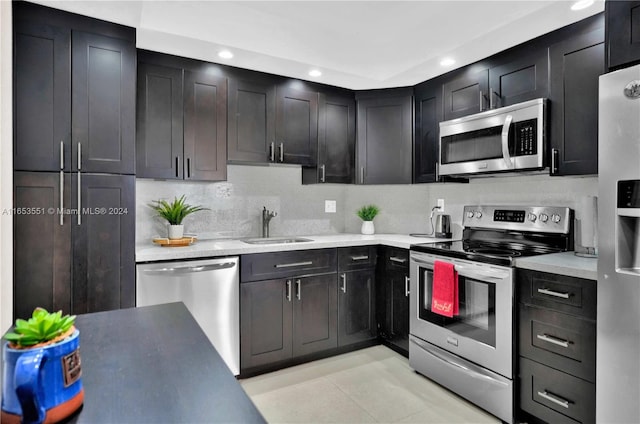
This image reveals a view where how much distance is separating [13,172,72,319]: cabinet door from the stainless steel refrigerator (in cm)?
274

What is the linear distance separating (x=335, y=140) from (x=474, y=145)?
123 centimetres

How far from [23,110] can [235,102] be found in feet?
4.43

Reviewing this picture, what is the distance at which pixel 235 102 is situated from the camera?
290 centimetres

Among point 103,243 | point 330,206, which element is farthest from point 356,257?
point 103,243

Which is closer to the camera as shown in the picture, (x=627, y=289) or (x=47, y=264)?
(x=627, y=289)

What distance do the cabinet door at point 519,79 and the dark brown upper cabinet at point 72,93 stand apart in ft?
7.88

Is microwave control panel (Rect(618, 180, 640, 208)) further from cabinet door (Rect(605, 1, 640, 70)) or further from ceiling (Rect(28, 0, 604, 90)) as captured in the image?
ceiling (Rect(28, 0, 604, 90))

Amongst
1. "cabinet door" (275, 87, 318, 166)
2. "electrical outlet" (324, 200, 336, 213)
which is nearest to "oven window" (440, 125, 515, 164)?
"cabinet door" (275, 87, 318, 166)

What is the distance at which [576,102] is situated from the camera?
84.4 inches

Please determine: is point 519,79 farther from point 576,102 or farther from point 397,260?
point 397,260

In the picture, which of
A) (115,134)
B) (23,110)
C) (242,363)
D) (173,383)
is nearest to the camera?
(173,383)

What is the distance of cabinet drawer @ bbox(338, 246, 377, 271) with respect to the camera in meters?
3.04

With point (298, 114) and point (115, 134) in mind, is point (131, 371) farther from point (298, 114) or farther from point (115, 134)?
point (298, 114)

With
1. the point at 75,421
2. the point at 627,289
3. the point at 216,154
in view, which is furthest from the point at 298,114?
the point at 75,421
